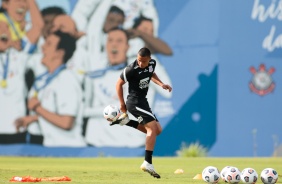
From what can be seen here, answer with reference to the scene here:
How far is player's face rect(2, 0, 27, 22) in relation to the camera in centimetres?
3384

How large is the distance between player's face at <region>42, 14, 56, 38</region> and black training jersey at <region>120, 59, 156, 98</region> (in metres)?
19.1

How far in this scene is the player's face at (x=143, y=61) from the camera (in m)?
14.6

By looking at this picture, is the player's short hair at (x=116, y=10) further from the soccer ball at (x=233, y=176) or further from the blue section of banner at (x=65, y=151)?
the soccer ball at (x=233, y=176)

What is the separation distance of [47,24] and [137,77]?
63.9ft

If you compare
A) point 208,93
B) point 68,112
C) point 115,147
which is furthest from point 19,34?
point 208,93

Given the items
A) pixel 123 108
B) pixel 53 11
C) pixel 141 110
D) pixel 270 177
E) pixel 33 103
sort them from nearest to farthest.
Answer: pixel 270 177 → pixel 141 110 → pixel 123 108 → pixel 33 103 → pixel 53 11

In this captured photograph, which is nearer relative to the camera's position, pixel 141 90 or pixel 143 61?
pixel 143 61

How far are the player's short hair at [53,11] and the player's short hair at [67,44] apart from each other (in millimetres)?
862

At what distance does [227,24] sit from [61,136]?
8491mm

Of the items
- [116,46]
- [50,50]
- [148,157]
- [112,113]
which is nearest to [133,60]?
[116,46]

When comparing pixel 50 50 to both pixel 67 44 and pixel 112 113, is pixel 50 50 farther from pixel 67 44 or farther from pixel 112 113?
pixel 112 113

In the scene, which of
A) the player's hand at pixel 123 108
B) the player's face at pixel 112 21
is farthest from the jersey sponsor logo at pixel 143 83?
the player's face at pixel 112 21

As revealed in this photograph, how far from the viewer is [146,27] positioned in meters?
33.0

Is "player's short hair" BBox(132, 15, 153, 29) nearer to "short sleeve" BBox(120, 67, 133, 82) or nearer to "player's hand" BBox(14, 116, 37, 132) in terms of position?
"player's hand" BBox(14, 116, 37, 132)
